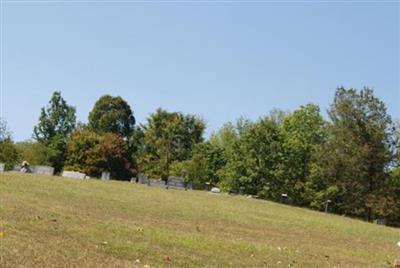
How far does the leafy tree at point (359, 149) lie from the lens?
51375 millimetres

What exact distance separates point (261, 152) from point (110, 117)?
3422 cm

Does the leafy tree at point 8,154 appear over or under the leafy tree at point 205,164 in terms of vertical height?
under

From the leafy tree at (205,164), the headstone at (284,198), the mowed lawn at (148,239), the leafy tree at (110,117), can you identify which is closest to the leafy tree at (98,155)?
the leafy tree at (205,164)

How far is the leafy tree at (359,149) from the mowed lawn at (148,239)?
97.2 ft

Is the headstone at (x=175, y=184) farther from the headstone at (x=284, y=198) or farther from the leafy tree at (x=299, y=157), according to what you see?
the leafy tree at (x=299, y=157)

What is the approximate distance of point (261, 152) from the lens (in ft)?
204

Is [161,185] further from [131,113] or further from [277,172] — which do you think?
[131,113]

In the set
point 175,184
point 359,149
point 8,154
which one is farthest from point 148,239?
point 8,154

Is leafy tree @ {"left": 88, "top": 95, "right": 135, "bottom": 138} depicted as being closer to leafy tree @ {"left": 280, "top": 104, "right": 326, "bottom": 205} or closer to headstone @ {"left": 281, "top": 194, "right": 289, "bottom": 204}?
leafy tree @ {"left": 280, "top": 104, "right": 326, "bottom": 205}

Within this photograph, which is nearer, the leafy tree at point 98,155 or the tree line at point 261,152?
the tree line at point 261,152

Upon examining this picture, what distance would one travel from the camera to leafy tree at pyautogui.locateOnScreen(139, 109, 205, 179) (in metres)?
77.4

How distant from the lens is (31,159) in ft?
249

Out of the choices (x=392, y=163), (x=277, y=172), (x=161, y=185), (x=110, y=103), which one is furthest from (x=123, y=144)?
(x=392, y=163)

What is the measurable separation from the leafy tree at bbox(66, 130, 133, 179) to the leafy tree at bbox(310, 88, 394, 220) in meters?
29.4
